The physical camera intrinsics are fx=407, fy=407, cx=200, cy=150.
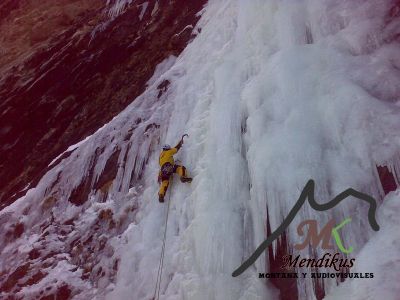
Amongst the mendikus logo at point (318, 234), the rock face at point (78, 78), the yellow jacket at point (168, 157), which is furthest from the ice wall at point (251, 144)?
the rock face at point (78, 78)

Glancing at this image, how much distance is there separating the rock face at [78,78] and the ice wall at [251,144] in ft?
4.67

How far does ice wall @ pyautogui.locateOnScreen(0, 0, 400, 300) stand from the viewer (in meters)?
3.98

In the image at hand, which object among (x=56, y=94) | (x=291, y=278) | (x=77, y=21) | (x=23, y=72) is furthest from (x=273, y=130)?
(x=77, y=21)

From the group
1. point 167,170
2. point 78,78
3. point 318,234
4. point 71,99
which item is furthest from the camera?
point 78,78

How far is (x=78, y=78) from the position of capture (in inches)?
336

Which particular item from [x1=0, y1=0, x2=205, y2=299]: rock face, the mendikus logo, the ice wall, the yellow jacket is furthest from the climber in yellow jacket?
the mendikus logo

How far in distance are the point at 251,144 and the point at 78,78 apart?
17.0ft

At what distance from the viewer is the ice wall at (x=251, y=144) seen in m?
3.98

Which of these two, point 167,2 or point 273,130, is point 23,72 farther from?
point 273,130

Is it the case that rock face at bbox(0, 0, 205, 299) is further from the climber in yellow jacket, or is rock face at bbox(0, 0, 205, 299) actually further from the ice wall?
the climber in yellow jacket

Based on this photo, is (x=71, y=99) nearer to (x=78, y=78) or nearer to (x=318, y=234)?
(x=78, y=78)

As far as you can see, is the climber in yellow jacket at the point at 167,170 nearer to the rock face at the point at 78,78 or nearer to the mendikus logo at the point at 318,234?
the mendikus logo at the point at 318,234

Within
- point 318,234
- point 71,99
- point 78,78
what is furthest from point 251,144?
point 78,78

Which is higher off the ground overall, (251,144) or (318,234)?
(251,144)
